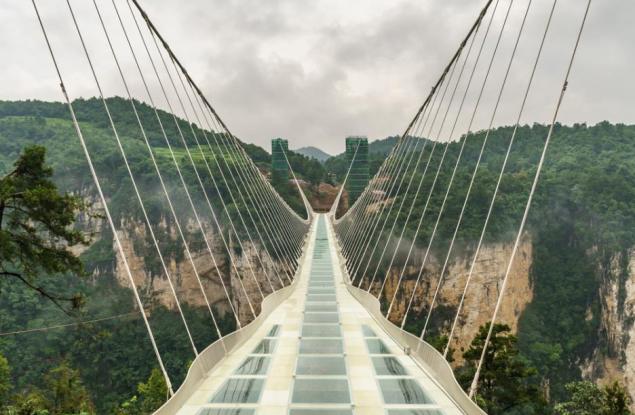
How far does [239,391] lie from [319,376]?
1243 millimetres

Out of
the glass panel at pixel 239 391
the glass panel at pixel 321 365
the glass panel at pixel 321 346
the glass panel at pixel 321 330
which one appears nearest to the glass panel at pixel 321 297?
the glass panel at pixel 321 330

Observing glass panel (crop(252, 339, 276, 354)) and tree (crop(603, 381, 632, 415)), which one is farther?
tree (crop(603, 381, 632, 415))

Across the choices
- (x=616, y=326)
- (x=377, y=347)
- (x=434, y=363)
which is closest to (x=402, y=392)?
(x=434, y=363)

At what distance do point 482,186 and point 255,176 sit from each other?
21.0 meters

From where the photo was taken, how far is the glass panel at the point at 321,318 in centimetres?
1052

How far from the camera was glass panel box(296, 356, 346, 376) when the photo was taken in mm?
6676

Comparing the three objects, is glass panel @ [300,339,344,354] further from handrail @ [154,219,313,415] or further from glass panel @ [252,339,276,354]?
handrail @ [154,219,313,415]

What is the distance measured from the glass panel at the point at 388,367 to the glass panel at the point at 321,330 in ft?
6.19

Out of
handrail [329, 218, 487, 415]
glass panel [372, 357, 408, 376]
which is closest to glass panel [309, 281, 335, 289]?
handrail [329, 218, 487, 415]

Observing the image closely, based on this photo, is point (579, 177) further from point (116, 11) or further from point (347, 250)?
point (116, 11)

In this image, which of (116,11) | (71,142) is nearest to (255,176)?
(116,11)

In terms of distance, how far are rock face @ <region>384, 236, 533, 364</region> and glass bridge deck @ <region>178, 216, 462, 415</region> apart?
29.4 metres

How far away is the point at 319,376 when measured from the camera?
6539mm

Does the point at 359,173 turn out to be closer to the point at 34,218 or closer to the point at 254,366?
the point at 34,218
